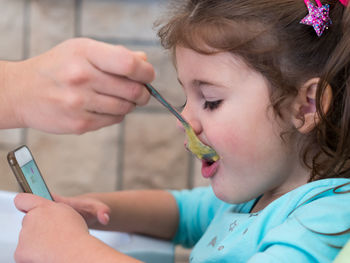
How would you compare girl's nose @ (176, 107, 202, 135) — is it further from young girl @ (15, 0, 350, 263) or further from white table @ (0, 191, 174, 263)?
white table @ (0, 191, 174, 263)

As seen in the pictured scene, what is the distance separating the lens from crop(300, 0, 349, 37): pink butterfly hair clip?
63cm

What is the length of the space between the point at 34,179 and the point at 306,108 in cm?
39

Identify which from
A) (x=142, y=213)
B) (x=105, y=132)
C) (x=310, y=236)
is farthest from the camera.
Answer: (x=105, y=132)

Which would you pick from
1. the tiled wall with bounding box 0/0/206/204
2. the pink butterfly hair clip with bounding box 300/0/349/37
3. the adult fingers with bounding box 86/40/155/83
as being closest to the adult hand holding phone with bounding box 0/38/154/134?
the adult fingers with bounding box 86/40/155/83

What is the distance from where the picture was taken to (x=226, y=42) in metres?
0.66

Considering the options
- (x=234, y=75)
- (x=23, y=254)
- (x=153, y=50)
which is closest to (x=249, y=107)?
(x=234, y=75)

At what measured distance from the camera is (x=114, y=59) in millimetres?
539

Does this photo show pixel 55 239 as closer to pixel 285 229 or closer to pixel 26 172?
pixel 26 172

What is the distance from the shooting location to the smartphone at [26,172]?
674mm

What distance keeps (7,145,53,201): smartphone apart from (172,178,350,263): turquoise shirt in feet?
0.82

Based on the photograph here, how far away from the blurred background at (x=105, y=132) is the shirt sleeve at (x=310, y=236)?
3.05 ft

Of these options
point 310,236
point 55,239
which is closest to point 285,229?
point 310,236

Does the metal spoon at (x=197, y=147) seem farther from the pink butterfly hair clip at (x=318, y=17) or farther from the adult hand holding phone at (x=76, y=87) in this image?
the pink butterfly hair clip at (x=318, y=17)

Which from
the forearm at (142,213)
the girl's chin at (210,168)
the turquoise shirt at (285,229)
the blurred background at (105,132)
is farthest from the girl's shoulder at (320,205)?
the blurred background at (105,132)
